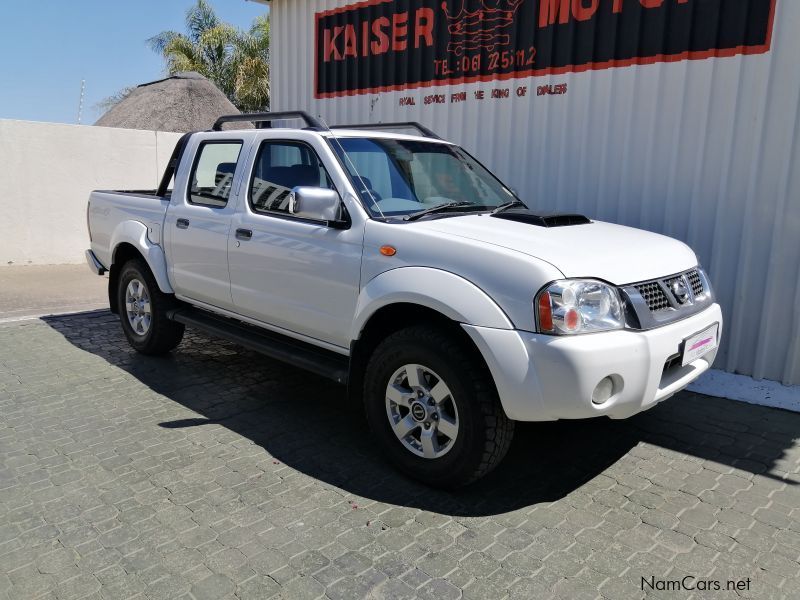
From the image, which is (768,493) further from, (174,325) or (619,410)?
(174,325)

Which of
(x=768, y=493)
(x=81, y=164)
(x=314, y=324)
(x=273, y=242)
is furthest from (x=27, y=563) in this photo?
(x=81, y=164)

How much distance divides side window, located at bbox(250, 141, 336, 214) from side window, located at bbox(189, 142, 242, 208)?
300 millimetres

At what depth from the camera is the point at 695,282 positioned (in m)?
3.98

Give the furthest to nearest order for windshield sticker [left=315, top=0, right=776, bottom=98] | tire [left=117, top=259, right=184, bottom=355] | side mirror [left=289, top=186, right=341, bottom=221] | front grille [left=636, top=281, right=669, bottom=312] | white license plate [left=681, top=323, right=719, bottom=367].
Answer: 1. tire [left=117, top=259, right=184, bottom=355]
2. windshield sticker [left=315, top=0, right=776, bottom=98]
3. side mirror [left=289, top=186, right=341, bottom=221]
4. white license plate [left=681, top=323, right=719, bottom=367]
5. front grille [left=636, top=281, right=669, bottom=312]

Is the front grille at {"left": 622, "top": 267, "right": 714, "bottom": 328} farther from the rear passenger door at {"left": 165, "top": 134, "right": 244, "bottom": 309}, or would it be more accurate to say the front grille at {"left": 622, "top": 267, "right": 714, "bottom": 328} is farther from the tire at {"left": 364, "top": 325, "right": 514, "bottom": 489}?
the rear passenger door at {"left": 165, "top": 134, "right": 244, "bottom": 309}

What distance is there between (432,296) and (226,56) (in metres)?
24.8

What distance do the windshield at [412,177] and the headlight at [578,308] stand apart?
123cm

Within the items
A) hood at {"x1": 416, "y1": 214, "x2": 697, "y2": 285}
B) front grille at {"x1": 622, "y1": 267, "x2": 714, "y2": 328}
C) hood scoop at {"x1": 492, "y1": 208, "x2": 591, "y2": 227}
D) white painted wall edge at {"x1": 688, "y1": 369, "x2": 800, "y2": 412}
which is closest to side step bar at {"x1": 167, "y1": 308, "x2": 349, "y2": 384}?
hood at {"x1": 416, "y1": 214, "x2": 697, "y2": 285}

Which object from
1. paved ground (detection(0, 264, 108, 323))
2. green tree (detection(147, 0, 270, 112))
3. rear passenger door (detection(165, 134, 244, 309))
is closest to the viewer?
rear passenger door (detection(165, 134, 244, 309))

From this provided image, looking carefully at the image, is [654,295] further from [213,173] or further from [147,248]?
[147,248]

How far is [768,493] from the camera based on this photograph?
3678mm

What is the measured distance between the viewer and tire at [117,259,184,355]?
18.6 feet

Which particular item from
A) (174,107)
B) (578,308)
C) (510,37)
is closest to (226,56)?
(174,107)

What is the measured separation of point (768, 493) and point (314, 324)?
2815 millimetres
